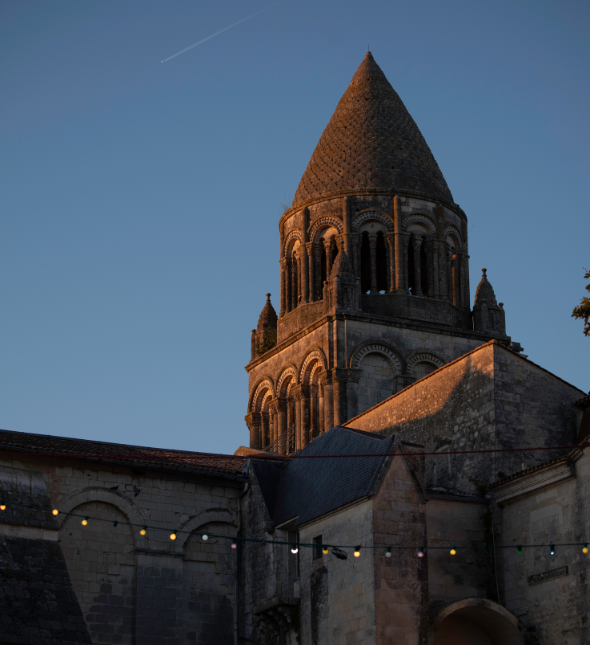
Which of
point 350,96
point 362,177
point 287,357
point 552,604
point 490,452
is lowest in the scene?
point 552,604

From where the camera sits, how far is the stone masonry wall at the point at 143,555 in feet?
82.3

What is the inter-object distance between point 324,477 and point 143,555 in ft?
14.7

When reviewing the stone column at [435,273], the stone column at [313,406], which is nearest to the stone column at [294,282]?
the stone column at [313,406]

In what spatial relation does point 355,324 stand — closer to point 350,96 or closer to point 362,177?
point 362,177

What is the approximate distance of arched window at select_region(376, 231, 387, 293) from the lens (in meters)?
40.2

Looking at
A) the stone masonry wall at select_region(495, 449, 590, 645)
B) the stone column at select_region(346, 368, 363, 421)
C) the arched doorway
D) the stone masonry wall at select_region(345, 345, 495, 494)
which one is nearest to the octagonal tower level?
the stone column at select_region(346, 368, 363, 421)

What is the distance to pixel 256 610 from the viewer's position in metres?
25.2

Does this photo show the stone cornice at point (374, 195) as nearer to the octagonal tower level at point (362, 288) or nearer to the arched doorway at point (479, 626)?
the octagonal tower level at point (362, 288)

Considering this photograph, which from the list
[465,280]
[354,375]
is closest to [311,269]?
[354,375]

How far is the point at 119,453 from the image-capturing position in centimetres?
2709

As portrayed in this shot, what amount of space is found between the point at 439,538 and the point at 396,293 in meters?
15.8

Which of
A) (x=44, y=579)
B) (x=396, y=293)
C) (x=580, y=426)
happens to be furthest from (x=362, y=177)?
(x=44, y=579)

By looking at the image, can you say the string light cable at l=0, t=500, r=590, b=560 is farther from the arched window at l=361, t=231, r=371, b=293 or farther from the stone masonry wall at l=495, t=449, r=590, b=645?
the arched window at l=361, t=231, r=371, b=293

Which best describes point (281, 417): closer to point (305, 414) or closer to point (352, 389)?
point (305, 414)
